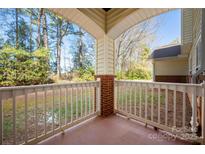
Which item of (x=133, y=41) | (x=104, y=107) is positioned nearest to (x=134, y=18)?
(x=104, y=107)

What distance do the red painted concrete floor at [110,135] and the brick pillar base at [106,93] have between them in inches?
22.8

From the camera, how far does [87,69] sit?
30.6 ft

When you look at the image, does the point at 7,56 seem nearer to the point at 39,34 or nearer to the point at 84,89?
the point at 39,34

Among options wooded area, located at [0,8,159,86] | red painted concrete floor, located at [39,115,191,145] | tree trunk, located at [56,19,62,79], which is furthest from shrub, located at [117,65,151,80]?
red painted concrete floor, located at [39,115,191,145]

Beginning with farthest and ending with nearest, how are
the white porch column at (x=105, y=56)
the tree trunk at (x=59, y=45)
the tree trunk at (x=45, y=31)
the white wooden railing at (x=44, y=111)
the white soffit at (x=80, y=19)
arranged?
the tree trunk at (x=59, y=45) → the tree trunk at (x=45, y=31) → the white porch column at (x=105, y=56) → the white soffit at (x=80, y=19) → the white wooden railing at (x=44, y=111)

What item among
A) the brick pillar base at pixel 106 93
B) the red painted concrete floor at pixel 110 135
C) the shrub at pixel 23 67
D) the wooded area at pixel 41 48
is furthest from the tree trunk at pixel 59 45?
the red painted concrete floor at pixel 110 135

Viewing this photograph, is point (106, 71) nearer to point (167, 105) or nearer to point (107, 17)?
point (107, 17)

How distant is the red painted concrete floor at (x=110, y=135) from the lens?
2.34 metres

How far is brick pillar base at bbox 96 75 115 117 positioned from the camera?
147 inches

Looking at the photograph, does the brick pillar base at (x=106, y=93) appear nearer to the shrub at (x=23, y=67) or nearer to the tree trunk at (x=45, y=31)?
the shrub at (x=23, y=67)

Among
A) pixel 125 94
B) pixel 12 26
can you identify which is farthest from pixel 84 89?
pixel 12 26

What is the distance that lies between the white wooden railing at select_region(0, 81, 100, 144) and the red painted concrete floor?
0.20 m

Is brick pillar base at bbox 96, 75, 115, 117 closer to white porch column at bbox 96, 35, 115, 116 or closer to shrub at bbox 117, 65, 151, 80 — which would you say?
white porch column at bbox 96, 35, 115, 116

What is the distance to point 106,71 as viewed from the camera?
12.3 feet
